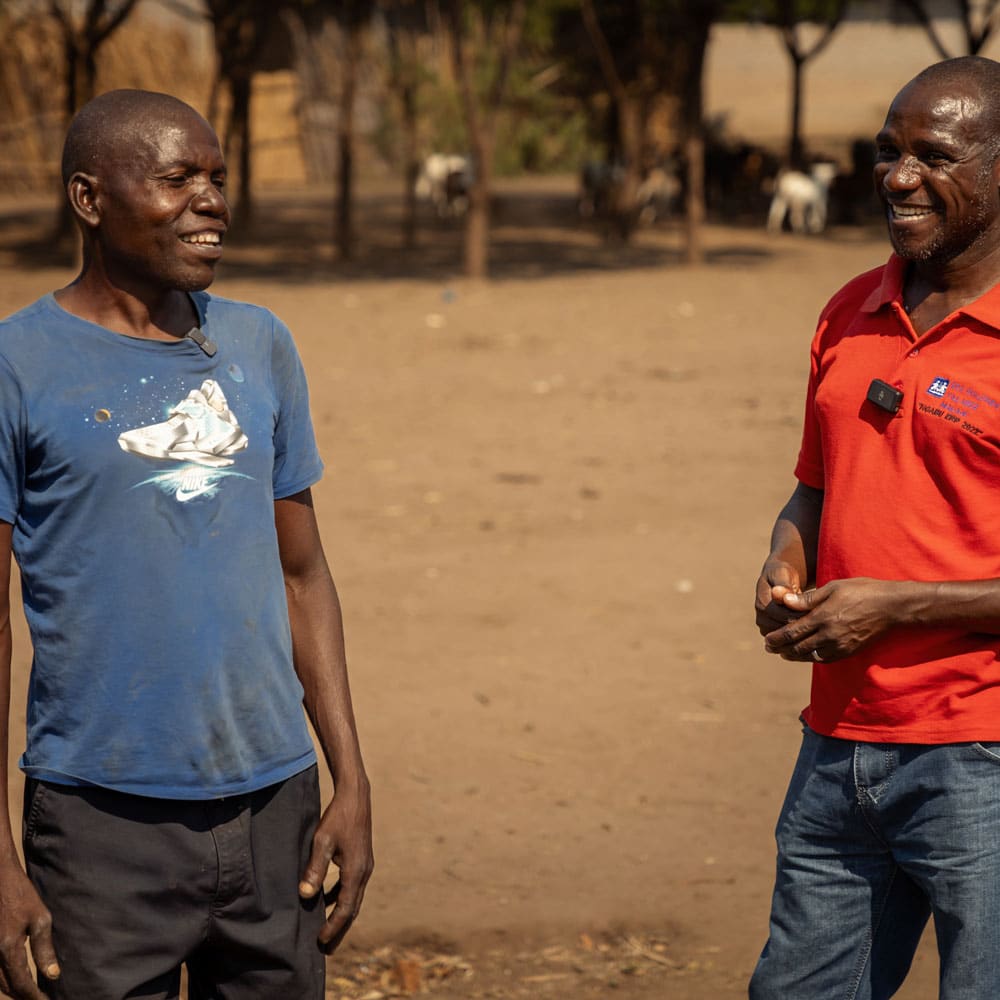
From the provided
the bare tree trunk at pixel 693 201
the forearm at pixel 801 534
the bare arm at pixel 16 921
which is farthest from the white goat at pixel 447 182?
the bare arm at pixel 16 921

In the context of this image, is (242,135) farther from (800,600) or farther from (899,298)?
(800,600)

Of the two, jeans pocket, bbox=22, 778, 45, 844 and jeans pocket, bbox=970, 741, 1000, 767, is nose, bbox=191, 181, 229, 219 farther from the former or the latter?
jeans pocket, bbox=970, 741, 1000, 767

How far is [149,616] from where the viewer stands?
210 cm

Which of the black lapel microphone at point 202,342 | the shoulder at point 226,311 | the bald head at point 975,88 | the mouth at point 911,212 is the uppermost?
the bald head at point 975,88

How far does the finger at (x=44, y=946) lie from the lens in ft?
6.73

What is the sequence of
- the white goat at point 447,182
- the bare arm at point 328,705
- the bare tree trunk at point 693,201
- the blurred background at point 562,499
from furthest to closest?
the white goat at point 447,182
the bare tree trunk at point 693,201
the blurred background at point 562,499
the bare arm at point 328,705

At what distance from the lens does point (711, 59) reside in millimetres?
38312

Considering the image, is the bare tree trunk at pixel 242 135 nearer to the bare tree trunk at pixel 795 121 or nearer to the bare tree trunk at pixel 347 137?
the bare tree trunk at pixel 347 137

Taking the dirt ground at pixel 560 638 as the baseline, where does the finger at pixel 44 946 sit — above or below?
above

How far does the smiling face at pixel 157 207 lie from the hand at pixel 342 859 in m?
0.79

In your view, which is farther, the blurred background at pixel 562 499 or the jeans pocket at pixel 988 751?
the blurred background at pixel 562 499

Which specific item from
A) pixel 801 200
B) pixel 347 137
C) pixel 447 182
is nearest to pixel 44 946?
pixel 347 137

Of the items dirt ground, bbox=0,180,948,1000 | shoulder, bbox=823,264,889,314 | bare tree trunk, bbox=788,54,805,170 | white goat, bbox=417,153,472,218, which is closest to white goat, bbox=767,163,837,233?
bare tree trunk, bbox=788,54,805,170

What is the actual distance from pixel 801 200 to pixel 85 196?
68.6 ft
